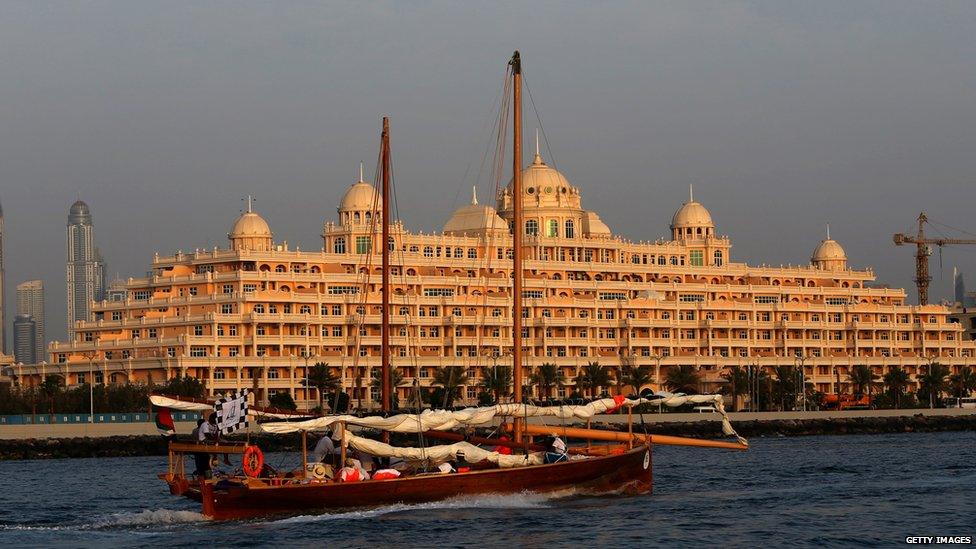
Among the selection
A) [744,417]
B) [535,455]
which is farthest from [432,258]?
[535,455]

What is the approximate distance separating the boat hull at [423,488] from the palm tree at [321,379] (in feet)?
255

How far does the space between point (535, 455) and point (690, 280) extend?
12053cm

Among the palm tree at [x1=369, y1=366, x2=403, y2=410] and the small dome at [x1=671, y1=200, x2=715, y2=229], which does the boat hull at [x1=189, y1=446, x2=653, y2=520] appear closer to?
the palm tree at [x1=369, y1=366, x2=403, y2=410]

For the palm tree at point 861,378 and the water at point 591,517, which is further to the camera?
the palm tree at point 861,378

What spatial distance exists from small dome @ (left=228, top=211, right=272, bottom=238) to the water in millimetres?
82468

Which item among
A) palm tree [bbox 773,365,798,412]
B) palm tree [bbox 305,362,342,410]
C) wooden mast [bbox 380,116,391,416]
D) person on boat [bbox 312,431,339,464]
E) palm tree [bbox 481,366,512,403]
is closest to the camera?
person on boat [bbox 312,431,339,464]

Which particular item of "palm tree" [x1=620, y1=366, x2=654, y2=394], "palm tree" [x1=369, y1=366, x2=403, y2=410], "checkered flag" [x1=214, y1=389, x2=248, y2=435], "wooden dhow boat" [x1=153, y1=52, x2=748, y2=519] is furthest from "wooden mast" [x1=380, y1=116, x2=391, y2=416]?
"palm tree" [x1=620, y1=366, x2=654, y2=394]

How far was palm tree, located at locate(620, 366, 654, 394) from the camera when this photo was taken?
155250 millimetres

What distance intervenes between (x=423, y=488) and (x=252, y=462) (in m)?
6.04

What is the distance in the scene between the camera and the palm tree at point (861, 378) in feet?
550

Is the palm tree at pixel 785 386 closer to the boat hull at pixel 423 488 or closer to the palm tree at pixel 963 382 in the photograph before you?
the palm tree at pixel 963 382

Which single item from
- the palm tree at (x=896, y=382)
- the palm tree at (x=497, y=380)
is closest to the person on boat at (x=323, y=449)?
the palm tree at (x=497, y=380)

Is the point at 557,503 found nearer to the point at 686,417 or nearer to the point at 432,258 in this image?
the point at 686,417

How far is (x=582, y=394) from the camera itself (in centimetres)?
15950
